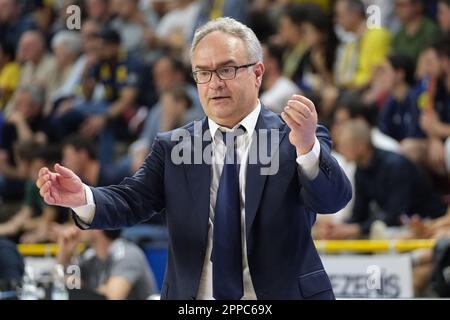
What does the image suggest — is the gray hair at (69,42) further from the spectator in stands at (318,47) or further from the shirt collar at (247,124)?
the shirt collar at (247,124)

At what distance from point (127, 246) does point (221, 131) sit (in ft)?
10.0

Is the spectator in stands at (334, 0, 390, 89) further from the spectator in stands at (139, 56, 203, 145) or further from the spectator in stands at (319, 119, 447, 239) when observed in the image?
the spectator in stands at (139, 56, 203, 145)

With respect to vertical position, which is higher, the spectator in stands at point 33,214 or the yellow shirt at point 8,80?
the yellow shirt at point 8,80

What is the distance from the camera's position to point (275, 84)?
309 inches

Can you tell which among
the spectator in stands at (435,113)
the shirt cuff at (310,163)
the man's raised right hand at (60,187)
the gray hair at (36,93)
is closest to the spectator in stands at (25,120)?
the gray hair at (36,93)

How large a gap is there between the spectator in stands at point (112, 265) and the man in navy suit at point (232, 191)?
8.81 feet

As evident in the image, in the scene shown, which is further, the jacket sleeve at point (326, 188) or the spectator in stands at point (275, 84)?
the spectator in stands at point (275, 84)

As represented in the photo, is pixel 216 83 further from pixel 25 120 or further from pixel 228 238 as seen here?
pixel 25 120

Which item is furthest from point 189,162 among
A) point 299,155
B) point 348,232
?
point 348,232

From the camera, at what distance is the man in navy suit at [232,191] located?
288 cm

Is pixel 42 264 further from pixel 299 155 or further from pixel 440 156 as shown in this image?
pixel 299 155

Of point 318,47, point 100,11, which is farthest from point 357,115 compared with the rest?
point 100,11

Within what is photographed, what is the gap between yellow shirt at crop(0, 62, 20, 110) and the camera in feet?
33.4

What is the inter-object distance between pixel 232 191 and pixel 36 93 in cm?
687
